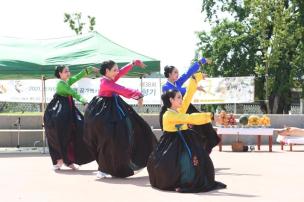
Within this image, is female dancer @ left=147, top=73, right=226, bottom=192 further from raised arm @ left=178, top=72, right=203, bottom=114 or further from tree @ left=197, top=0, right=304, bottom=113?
tree @ left=197, top=0, right=304, bottom=113

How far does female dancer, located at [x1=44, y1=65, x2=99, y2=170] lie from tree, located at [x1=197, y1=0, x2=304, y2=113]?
1720cm

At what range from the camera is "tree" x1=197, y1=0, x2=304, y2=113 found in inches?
1056

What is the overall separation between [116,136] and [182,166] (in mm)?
1786

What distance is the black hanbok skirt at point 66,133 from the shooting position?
10219mm

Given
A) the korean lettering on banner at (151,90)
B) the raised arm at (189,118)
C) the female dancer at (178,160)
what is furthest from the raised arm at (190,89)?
the korean lettering on banner at (151,90)

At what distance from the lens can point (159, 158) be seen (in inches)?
291

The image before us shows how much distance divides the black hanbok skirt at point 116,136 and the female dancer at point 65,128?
3.81 ft

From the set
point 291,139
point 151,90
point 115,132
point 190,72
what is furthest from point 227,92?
point 115,132

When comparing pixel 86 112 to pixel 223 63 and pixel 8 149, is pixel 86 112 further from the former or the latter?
pixel 223 63

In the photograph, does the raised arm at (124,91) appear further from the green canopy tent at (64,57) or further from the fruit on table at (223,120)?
the fruit on table at (223,120)

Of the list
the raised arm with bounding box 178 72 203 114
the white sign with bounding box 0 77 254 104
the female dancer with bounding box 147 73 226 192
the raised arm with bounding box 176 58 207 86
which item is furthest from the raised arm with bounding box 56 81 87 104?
the white sign with bounding box 0 77 254 104

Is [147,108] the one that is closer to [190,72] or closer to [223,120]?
[223,120]

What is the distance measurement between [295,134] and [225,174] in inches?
221

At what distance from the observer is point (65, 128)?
1023cm
